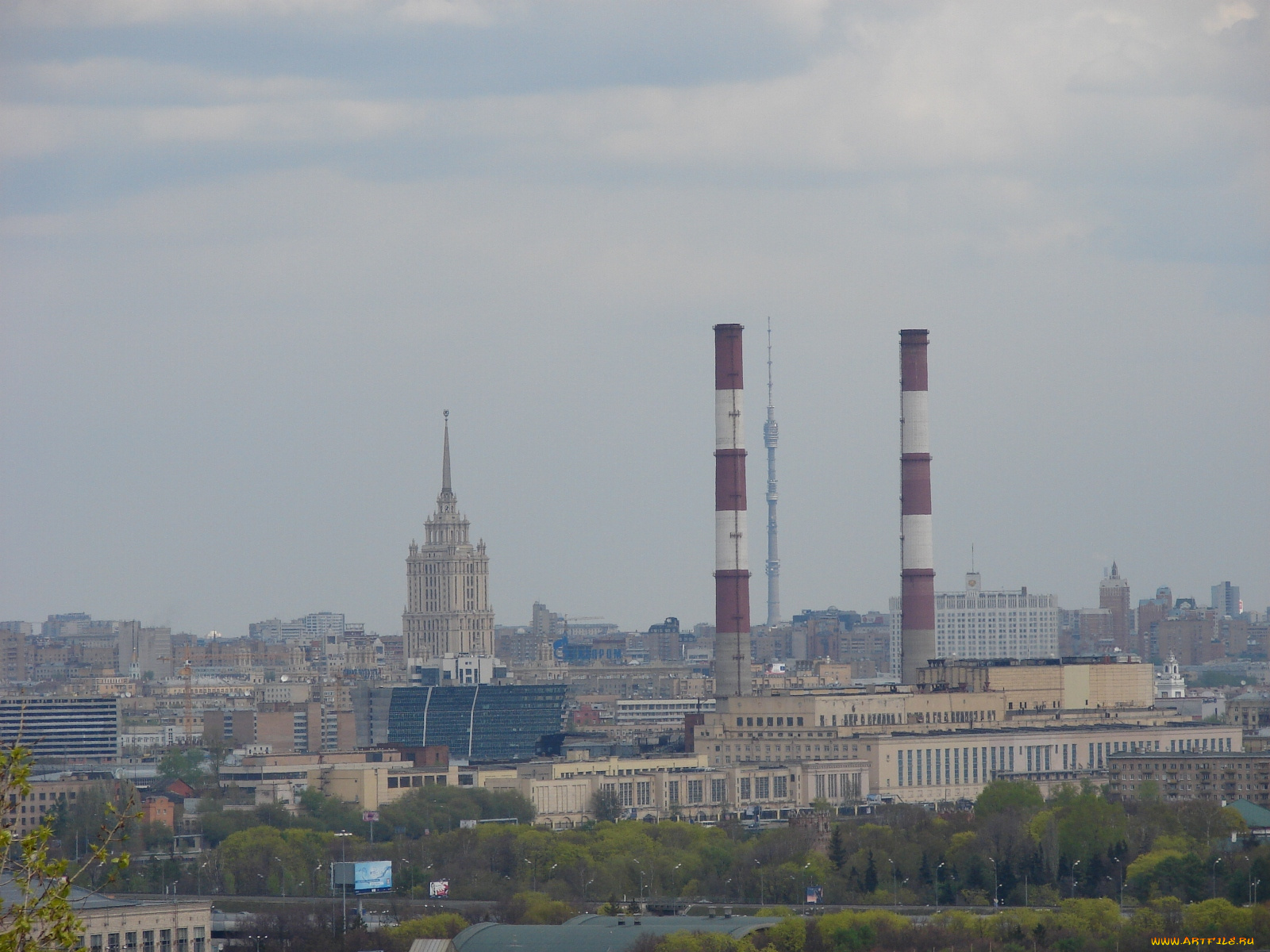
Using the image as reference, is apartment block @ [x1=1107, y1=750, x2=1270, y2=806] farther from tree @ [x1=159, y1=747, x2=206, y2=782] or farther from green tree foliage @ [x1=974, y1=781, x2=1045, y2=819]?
tree @ [x1=159, y1=747, x2=206, y2=782]

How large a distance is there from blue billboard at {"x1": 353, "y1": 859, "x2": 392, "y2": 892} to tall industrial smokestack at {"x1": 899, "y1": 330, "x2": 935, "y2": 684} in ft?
172

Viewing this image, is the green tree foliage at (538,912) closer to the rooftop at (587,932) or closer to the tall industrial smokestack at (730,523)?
the rooftop at (587,932)

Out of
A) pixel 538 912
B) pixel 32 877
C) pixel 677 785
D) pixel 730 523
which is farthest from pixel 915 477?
pixel 32 877

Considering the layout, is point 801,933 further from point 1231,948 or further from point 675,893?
point 675,893

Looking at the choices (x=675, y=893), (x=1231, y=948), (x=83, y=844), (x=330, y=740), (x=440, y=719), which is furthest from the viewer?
(x=330, y=740)

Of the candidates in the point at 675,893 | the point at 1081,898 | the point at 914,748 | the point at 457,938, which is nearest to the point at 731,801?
the point at 914,748

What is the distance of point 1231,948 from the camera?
6256cm

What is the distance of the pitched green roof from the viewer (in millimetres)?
97438

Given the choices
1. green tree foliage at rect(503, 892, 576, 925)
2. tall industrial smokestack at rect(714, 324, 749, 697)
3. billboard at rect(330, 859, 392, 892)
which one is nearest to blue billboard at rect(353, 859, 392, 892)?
billboard at rect(330, 859, 392, 892)

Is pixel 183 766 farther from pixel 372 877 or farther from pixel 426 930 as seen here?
pixel 426 930

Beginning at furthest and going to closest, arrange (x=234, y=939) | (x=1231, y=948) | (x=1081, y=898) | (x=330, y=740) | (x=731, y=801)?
(x=330, y=740) → (x=731, y=801) → (x=1081, y=898) → (x=234, y=939) → (x=1231, y=948)

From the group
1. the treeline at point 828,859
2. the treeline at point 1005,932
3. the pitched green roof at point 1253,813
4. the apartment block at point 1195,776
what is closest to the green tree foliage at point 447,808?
the treeline at point 828,859

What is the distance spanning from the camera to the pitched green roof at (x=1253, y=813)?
320 ft

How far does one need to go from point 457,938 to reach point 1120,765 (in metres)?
60.4
